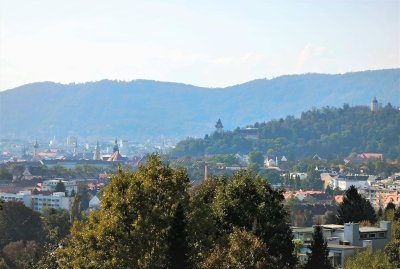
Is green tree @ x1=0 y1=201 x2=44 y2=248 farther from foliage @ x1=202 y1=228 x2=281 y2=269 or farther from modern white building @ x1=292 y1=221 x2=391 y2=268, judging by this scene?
foliage @ x1=202 y1=228 x2=281 y2=269

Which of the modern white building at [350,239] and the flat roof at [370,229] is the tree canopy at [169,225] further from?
the flat roof at [370,229]

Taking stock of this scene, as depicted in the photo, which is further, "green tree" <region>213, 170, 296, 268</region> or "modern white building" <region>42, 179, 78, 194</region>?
"modern white building" <region>42, 179, 78, 194</region>

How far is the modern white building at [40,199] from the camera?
139 meters

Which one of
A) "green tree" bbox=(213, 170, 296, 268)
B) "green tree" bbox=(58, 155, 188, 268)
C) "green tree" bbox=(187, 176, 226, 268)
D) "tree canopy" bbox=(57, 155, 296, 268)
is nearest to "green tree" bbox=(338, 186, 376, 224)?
"green tree" bbox=(213, 170, 296, 268)

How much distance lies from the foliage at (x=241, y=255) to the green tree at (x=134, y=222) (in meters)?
1.49

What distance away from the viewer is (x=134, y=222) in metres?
36.2

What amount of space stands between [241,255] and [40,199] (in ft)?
372

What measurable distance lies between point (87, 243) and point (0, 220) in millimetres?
47392

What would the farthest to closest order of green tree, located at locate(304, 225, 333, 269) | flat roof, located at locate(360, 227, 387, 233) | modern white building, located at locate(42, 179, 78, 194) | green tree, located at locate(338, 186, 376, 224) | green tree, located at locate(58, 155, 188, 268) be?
modern white building, located at locate(42, 179, 78, 194)
green tree, located at locate(338, 186, 376, 224)
flat roof, located at locate(360, 227, 387, 233)
green tree, located at locate(304, 225, 333, 269)
green tree, located at locate(58, 155, 188, 268)

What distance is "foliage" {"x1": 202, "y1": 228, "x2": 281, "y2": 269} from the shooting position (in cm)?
3506

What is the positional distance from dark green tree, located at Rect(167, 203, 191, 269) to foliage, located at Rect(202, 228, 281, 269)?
170cm

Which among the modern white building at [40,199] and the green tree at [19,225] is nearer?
the green tree at [19,225]

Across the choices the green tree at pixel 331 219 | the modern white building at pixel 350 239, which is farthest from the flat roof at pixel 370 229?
the green tree at pixel 331 219

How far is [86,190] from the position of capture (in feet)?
517
